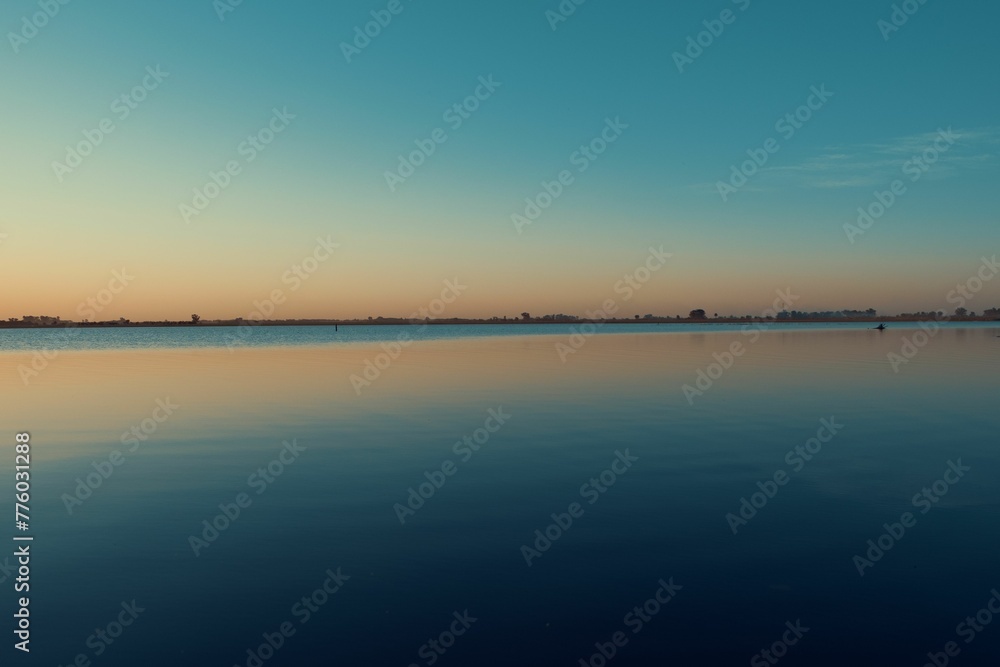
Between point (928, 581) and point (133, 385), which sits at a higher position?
point (133, 385)

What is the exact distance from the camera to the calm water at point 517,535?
27.4ft

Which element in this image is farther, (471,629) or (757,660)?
(471,629)

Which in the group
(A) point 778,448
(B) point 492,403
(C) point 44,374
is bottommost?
(A) point 778,448

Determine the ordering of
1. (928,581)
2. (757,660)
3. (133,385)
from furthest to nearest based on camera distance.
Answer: (133,385), (928,581), (757,660)

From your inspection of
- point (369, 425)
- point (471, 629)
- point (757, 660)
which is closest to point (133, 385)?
point (369, 425)

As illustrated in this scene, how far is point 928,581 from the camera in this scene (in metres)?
9.94

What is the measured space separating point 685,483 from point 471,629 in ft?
26.7

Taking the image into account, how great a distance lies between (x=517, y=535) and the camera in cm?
1191

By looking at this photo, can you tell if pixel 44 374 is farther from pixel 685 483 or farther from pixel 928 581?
pixel 928 581

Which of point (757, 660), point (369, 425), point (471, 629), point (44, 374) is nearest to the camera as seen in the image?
point (757, 660)

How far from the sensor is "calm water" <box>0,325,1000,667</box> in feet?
27.4

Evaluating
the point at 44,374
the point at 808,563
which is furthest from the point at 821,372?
the point at 44,374

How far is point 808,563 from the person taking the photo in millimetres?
10562

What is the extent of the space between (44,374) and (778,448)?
152ft
